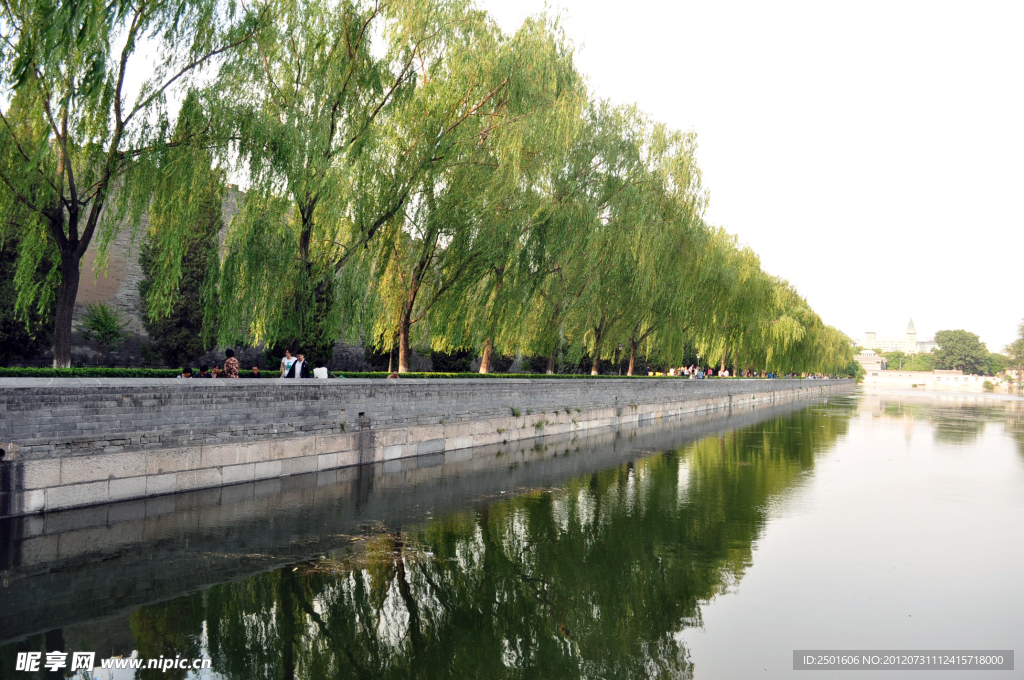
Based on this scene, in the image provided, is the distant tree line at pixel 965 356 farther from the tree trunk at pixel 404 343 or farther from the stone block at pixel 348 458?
the stone block at pixel 348 458

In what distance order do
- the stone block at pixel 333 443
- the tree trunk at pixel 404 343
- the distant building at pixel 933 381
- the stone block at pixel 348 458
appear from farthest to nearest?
1. the distant building at pixel 933 381
2. the tree trunk at pixel 404 343
3. the stone block at pixel 348 458
4. the stone block at pixel 333 443

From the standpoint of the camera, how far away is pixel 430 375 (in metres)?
16.8

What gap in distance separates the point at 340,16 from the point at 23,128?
6101 mm

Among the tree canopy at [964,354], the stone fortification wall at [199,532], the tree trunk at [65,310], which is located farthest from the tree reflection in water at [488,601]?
the tree canopy at [964,354]

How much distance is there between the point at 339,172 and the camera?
12.7 m

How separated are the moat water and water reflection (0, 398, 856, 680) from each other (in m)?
0.03

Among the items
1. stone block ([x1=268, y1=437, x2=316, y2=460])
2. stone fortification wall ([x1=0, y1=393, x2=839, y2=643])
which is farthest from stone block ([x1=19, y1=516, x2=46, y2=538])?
stone block ([x1=268, y1=437, x2=316, y2=460])

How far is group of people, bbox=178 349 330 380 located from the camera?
39.9 ft

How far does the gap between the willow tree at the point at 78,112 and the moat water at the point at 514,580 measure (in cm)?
436

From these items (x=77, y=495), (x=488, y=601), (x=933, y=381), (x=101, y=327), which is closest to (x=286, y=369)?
(x=77, y=495)

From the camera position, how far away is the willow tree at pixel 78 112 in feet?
29.5

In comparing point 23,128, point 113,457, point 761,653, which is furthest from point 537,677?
point 23,128

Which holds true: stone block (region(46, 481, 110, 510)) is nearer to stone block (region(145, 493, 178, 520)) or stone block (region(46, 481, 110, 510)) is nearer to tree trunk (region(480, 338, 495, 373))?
stone block (region(145, 493, 178, 520))

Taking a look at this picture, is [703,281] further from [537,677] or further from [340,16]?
[537,677]
